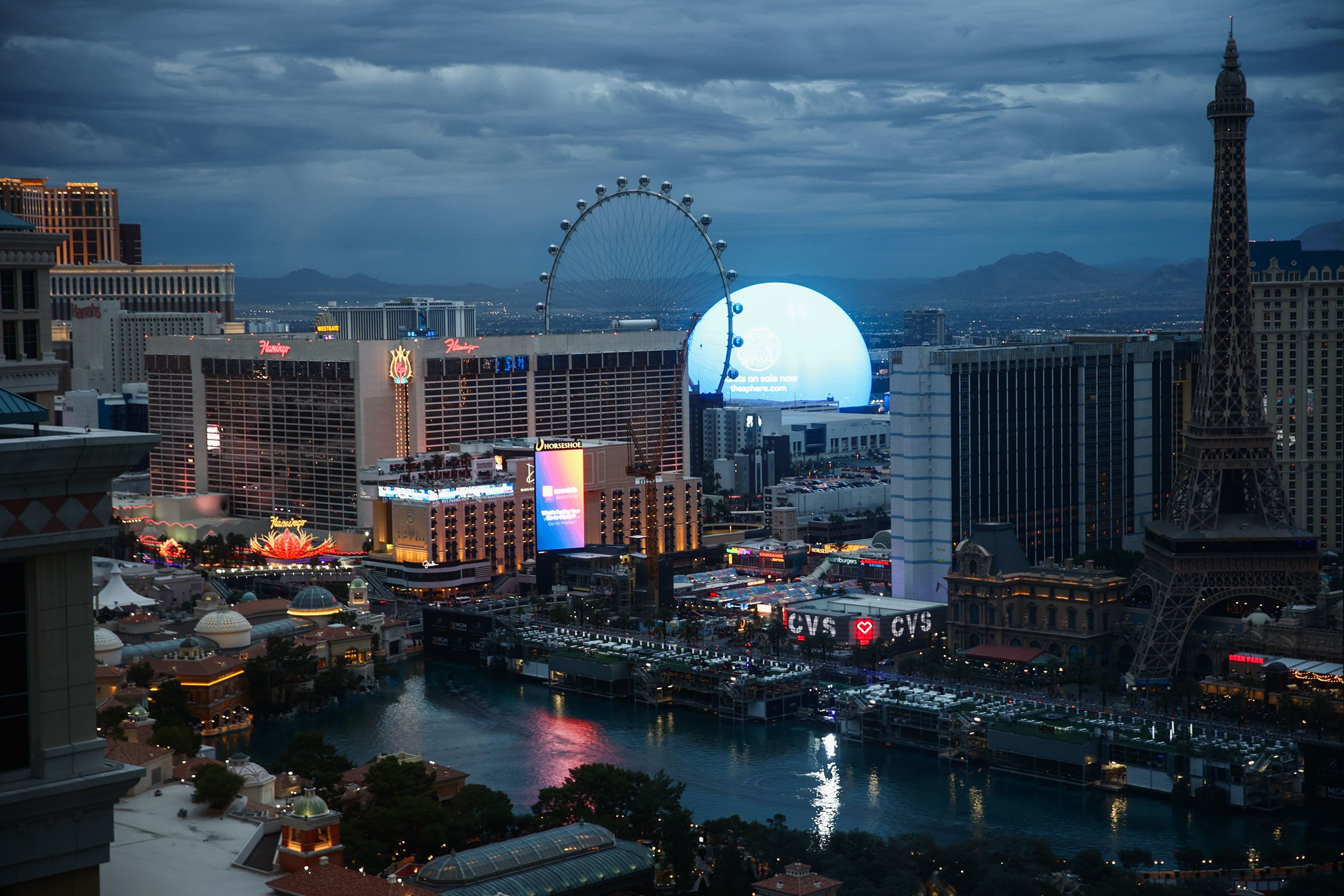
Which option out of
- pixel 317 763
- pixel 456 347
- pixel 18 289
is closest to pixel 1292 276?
pixel 456 347

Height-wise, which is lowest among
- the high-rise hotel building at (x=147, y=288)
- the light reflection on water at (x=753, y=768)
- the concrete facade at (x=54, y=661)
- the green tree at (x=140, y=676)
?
the light reflection on water at (x=753, y=768)

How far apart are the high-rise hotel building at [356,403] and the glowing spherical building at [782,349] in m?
38.6

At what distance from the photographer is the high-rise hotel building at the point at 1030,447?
76.3m

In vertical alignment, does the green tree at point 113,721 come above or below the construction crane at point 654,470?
below

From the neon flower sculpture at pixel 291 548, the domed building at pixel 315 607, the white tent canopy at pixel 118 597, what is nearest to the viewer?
the white tent canopy at pixel 118 597

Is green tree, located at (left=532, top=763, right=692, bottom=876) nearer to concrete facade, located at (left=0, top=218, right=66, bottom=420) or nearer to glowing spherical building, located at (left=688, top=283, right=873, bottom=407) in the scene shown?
concrete facade, located at (left=0, top=218, right=66, bottom=420)

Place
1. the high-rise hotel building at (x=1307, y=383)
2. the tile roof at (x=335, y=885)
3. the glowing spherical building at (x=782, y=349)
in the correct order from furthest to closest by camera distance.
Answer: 1. the glowing spherical building at (x=782, y=349)
2. the high-rise hotel building at (x=1307, y=383)
3. the tile roof at (x=335, y=885)

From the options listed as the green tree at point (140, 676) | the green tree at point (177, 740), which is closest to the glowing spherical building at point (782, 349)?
the green tree at point (140, 676)

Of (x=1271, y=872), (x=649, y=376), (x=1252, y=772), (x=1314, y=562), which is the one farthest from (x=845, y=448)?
(x=1271, y=872)

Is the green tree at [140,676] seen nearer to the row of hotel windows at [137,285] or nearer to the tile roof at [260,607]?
the tile roof at [260,607]

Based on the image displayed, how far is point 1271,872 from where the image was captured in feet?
131

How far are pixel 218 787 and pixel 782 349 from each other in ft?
408

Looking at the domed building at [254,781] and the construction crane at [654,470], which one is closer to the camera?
the domed building at [254,781]

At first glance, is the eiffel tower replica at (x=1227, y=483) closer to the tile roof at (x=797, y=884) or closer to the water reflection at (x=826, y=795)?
the water reflection at (x=826, y=795)
